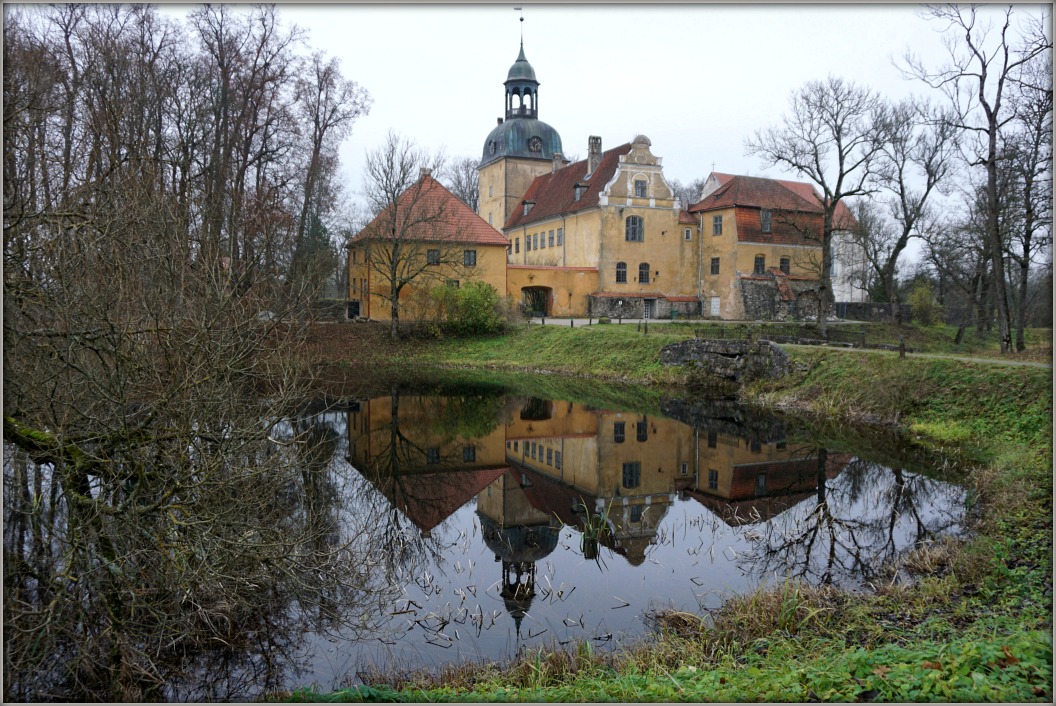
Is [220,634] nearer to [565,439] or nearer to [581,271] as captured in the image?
[565,439]

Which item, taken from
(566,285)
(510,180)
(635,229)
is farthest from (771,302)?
(510,180)

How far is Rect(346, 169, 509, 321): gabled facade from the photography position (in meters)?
30.8

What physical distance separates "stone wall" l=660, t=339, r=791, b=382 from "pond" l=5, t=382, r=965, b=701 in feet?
14.7

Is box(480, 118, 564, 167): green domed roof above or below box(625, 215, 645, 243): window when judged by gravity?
above

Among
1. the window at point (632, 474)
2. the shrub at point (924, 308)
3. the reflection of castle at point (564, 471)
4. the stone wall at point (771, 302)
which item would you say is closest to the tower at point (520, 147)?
the stone wall at point (771, 302)

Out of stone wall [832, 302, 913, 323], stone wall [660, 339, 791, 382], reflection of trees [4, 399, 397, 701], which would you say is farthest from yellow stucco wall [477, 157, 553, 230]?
reflection of trees [4, 399, 397, 701]

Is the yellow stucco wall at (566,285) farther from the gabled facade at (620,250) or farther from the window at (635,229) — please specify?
the window at (635,229)

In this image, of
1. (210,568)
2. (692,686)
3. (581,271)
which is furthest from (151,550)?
(581,271)

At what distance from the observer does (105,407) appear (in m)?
7.18

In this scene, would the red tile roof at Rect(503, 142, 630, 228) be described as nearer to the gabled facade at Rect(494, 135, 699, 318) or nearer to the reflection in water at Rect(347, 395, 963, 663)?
the gabled facade at Rect(494, 135, 699, 318)

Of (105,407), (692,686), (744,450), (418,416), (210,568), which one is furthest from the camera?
(418,416)

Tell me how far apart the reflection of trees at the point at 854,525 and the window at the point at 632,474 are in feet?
8.80

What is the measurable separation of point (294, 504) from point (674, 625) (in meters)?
5.16

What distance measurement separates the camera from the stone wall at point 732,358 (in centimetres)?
2136
